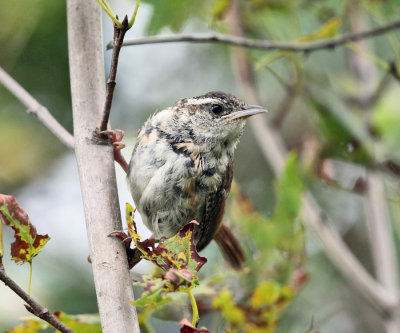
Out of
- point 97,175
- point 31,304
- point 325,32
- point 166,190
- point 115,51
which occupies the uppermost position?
point 325,32

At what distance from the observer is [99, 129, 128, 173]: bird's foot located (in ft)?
6.73

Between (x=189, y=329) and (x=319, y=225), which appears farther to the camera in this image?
(x=319, y=225)

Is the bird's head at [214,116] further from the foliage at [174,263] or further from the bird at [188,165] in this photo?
the foliage at [174,263]

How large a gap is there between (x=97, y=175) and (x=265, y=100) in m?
3.66

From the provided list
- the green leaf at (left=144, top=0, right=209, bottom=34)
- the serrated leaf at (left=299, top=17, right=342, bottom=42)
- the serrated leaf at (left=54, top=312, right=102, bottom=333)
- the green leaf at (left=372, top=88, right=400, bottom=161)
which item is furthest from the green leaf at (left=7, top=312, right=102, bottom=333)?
the green leaf at (left=372, top=88, right=400, bottom=161)

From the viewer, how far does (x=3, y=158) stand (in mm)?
4250

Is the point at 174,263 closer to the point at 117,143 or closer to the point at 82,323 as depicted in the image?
the point at 82,323

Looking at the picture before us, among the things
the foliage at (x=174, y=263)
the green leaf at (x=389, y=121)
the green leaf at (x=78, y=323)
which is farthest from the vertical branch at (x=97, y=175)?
the green leaf at (x=389, y=121)

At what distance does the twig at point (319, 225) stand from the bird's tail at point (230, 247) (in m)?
0.54

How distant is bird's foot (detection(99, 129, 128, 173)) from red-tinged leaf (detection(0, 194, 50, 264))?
17.4 inches

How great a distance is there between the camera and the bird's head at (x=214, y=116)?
2.94m

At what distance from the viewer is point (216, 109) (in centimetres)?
309

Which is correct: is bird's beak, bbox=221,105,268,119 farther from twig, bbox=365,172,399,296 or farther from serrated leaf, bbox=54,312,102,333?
serrated leaf, bbox=54,312,102,333

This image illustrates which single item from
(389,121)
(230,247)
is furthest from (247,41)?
(389,121)
